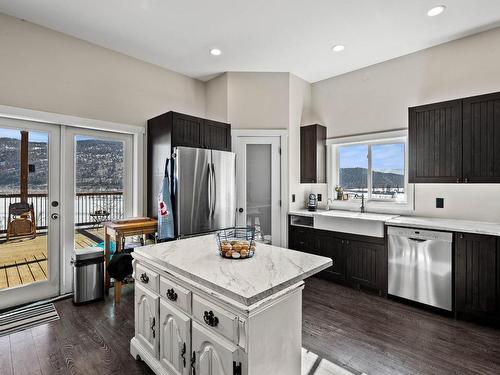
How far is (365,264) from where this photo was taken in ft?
11.3

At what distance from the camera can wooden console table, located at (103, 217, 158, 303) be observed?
3139 millimetres

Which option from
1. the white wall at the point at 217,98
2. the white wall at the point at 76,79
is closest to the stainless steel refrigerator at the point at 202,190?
the white wall at the point at 217,98

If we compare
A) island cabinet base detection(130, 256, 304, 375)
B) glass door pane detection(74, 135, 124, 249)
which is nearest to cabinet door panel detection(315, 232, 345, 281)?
island cabinet base detection(130, 256, 304, 375)

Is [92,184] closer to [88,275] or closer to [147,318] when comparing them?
[88,275]

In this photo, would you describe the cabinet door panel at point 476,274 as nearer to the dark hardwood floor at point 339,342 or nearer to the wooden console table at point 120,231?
the dark hardwood floor at point 339,342

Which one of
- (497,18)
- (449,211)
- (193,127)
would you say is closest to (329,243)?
(449,211)

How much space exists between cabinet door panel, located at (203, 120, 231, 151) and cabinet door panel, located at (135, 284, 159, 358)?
88.1 inches

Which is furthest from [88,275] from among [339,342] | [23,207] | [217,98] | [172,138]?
[217,98]

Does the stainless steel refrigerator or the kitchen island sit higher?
the stainless steel refrigerator

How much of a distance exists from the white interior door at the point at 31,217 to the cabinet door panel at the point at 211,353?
2670mm

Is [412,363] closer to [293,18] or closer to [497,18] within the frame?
[293,18]

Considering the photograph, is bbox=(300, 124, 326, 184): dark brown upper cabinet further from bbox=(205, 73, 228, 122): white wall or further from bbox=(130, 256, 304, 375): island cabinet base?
bbox=(130, 256, 304, 375): island cabinet base

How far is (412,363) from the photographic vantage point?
82.6 inches

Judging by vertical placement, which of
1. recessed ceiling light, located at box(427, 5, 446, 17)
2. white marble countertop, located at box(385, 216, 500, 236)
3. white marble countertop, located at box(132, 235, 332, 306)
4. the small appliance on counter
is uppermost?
recessed ceiling light, located at box(427, 5, 446, 17)
